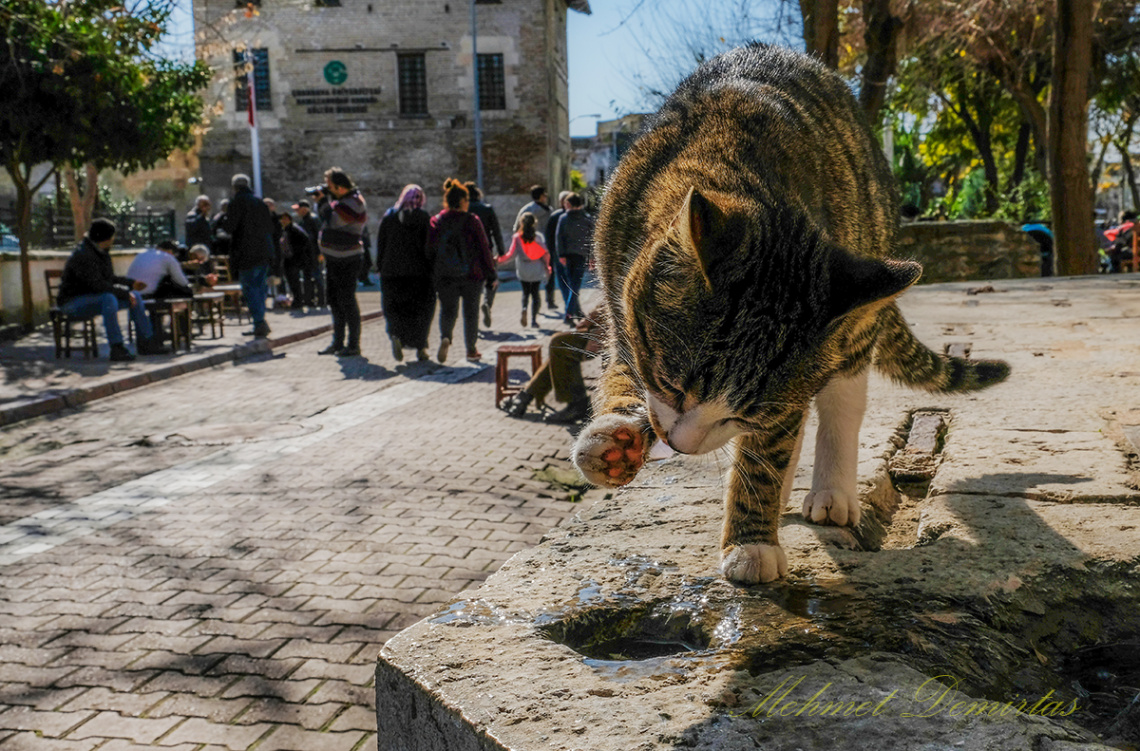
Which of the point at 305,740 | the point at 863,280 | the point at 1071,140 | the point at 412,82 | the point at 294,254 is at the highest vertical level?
the point at 412,82

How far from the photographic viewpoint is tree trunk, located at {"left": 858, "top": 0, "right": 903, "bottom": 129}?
14453 millimetres

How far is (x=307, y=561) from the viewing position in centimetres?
496

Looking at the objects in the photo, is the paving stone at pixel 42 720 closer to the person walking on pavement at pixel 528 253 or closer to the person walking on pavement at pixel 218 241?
the person walking on pavement at pixel 528 253

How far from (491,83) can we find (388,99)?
372 centimetres

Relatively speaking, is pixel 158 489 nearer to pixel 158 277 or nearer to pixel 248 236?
pixel 158 277

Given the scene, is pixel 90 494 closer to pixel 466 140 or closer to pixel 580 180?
pixel 466 140

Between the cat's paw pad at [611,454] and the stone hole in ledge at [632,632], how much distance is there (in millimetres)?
440

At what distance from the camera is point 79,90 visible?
15234 millimetres

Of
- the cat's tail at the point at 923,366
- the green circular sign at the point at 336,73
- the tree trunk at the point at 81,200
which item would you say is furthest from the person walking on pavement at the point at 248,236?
the green circular sign at the point at 336,73

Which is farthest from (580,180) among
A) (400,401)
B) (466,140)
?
(400,401)

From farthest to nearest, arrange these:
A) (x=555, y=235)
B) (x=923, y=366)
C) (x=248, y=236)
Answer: (x=555, y=235) → (x=248, y=236) → (x=923, y=366)

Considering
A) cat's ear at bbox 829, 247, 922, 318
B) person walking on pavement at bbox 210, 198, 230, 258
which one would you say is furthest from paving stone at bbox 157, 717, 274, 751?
person walking on pavement at bbox 210, 198, 230, 258

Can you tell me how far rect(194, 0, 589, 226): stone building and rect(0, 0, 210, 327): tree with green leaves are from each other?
16.4m

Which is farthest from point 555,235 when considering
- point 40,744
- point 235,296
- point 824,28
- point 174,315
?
point 40,744
